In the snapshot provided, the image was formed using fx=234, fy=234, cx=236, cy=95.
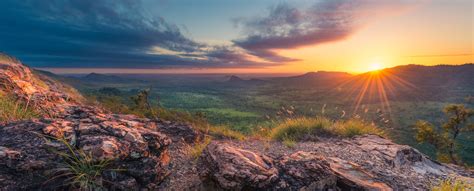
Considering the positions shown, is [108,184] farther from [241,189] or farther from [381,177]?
[381,177]

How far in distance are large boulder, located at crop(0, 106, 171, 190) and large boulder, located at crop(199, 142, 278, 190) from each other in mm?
892

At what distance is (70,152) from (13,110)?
2727 millimetres

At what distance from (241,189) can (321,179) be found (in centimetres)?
146

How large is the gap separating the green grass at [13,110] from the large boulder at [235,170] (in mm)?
4053

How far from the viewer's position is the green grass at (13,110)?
4796mm

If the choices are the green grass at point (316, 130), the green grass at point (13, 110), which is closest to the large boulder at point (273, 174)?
the green grass at point (316, 130)

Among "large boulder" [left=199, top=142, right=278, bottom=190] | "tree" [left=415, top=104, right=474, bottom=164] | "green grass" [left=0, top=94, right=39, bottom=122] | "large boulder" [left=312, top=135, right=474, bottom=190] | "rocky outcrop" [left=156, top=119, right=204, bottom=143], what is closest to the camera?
"large boulder" [left=199, top=142, right=278, bottom=190]

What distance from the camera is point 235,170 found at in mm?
4035

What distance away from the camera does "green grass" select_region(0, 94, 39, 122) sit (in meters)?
4.80

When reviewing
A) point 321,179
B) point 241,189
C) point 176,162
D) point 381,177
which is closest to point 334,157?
point 381,177

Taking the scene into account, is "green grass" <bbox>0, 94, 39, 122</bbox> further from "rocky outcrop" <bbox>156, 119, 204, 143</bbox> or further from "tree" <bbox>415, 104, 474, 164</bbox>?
"tree" <bbox>415, 104, 474, 164</bbox>

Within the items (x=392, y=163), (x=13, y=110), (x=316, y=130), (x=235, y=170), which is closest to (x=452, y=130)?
(x=316, y=130)

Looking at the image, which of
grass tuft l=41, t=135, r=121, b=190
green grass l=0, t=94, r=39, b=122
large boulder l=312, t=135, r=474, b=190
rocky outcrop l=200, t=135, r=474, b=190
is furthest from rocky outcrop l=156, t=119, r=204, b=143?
large boulder l=312, t=135, r=474, b=190

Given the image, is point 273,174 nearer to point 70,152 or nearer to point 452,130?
point 70,152
